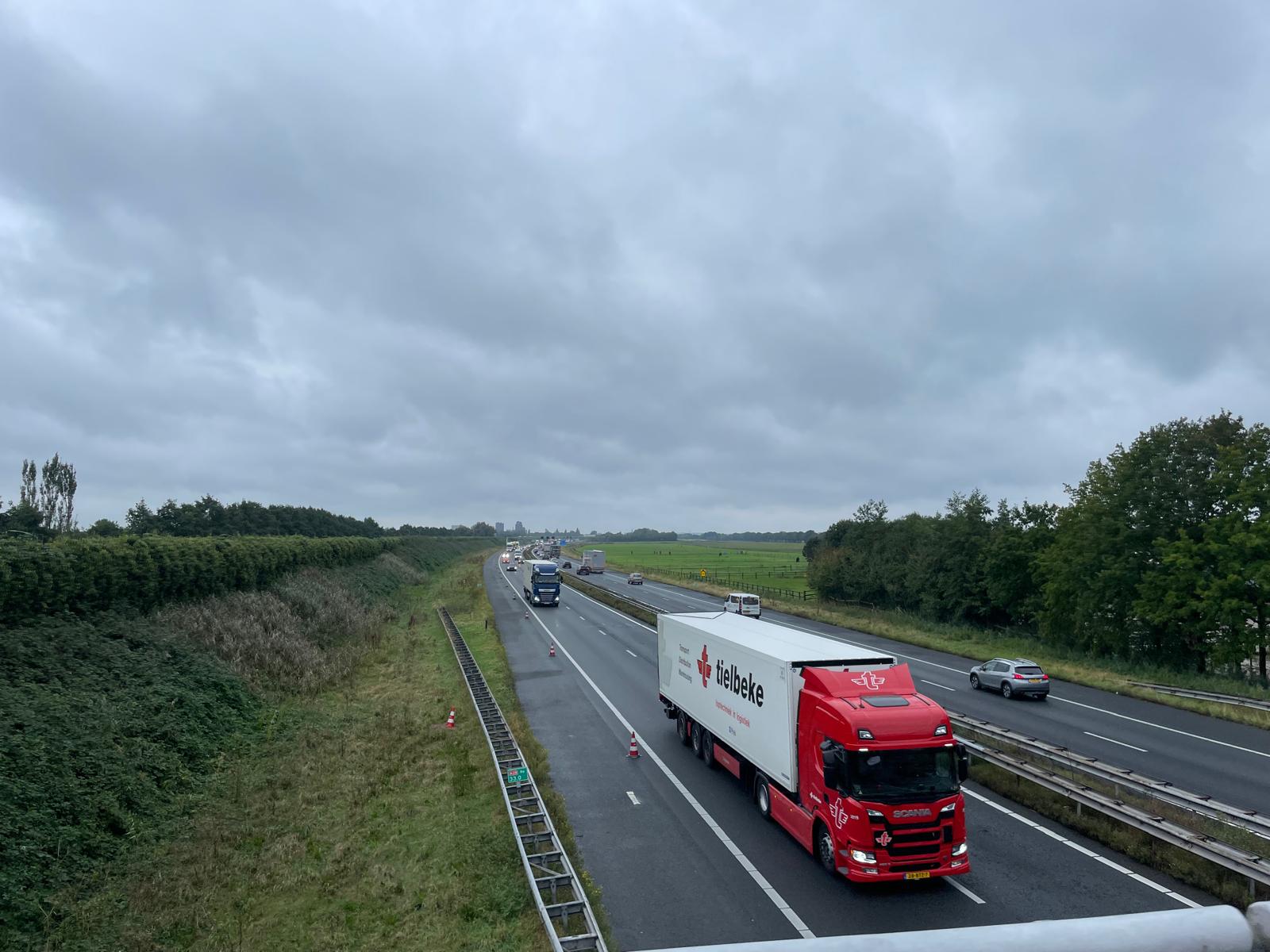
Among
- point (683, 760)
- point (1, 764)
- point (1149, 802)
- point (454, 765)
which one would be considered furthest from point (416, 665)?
point (1149, 802)

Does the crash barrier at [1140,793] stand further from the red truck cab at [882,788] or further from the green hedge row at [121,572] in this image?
the green hedge row at [121,572]

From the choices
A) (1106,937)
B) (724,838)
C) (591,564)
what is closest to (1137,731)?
(724,838)

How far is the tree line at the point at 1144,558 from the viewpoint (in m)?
36.9

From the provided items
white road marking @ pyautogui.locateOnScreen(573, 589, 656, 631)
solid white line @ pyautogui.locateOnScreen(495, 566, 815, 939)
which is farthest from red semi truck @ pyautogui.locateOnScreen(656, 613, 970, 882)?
white road marking @ pyautogui.locateOnScreen(573, 589, 656, 631)

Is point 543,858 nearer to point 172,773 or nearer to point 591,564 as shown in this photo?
point 172,773

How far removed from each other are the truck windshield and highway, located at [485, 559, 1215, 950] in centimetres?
186

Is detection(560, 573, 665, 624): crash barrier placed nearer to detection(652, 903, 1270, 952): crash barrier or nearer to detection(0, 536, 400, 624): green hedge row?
detection(0, 536, 400, 624): green hedge row

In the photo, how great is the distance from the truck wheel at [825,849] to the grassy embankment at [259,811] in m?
5.49

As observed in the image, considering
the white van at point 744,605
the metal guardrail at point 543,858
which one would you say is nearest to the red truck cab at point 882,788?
the metal guardrail at point 543,858

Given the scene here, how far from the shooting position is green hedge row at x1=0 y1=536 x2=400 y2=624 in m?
22.4

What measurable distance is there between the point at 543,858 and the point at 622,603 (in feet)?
167

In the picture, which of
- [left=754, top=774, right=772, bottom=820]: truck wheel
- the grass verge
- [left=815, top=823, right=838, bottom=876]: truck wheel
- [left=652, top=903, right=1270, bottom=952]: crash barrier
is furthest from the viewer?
the grass verge

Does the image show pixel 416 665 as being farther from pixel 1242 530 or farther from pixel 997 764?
pixel 1242 530

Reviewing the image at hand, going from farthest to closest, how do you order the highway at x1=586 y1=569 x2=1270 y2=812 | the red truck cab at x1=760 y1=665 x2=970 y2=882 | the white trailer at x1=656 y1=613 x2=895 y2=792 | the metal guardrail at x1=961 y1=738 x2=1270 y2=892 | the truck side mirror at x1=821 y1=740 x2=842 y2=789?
the highway at x1=586 y1=569 x2=1270 y2=812 → the white trailer at x1=656 y1=613 x2=895 y2=792 → the truck side mirror at x1=821 y1=740 x2=842 y2=789 → the red truck cab at x1=760 y1=665 x2=970 y2=882 → the metal guardrail at x1=961 y1=738 x2=1270 y2=892
